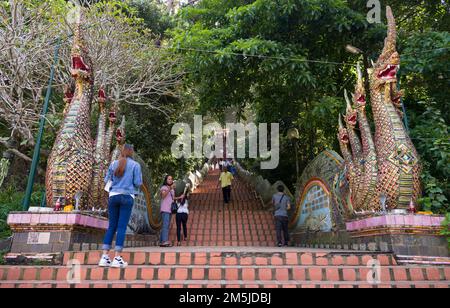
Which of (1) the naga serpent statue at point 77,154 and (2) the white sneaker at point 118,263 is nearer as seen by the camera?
(2) the white sneaker at point 118,263

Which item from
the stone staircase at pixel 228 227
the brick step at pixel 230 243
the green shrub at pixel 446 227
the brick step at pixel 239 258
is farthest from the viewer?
the stone staircase at pixel 228 227

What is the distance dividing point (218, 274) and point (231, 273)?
15cm

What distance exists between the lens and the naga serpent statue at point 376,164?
A: 513 cm

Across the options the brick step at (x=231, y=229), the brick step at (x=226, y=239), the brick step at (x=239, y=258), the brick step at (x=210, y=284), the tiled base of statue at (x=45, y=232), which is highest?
the brick step at (x=231, y=229)

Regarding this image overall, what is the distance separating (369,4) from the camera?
29.2ft

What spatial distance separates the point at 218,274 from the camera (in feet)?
13.2

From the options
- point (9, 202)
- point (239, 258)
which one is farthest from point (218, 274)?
point (9, 202)

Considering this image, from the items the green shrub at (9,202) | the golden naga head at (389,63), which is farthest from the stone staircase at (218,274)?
the green shrub at (9,202)

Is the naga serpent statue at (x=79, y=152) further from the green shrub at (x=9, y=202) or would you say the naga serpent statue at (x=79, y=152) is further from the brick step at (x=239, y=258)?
the green shrub at (x=9, y=202)

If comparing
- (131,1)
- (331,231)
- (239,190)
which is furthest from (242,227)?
(131,1)

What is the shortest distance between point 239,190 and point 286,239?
984cm

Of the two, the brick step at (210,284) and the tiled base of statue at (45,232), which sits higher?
the tiled base of statue at (45,232)

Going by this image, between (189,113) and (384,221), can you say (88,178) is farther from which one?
(189,113)

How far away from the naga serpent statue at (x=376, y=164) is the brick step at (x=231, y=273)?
124 centimetres
